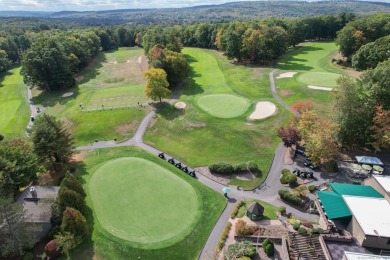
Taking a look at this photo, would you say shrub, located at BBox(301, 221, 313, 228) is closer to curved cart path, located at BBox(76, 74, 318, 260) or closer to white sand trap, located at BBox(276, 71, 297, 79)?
curved cart path, located at BBox(76, 74, 318, 260)

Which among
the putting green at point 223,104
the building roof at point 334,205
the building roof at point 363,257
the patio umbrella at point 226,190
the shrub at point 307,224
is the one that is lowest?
the patio umbrella at point 226,190

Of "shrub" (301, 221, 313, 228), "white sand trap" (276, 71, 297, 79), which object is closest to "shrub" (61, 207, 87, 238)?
"shrub" (301, 221, 313, 228)

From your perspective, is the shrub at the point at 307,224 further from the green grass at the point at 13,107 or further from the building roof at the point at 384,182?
the green grass at the point at 13,107

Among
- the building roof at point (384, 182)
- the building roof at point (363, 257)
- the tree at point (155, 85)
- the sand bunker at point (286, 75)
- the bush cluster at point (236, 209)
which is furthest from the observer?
the sand bunker at point (286, 75)

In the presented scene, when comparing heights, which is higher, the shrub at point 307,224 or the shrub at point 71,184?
the shrub at point 71,184

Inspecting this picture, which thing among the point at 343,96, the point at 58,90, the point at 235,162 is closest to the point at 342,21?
the point at 343,96

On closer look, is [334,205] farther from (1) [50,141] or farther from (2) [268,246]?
(1) [50,141]

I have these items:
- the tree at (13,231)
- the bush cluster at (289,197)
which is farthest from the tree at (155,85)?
the tree at (13,231)
